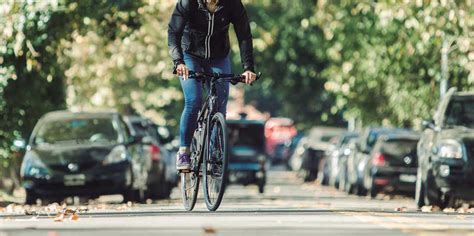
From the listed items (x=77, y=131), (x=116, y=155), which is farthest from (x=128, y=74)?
(x=116, y=155)

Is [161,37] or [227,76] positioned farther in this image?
[161,37]

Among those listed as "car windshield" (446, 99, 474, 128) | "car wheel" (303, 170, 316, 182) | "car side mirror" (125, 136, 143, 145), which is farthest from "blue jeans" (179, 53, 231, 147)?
"car wheel" (303, 170, 316, 182)

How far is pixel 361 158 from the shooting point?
33812 millimetres

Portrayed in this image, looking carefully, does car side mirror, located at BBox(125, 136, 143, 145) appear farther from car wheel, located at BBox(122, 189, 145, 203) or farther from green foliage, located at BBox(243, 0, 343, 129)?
green foliage, located at BBox(243, 0, 343, 129)

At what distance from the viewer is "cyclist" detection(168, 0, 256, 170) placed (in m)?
14.5

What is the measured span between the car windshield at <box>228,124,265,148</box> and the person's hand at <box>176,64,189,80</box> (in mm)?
23868

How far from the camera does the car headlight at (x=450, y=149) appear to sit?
65.2 ft

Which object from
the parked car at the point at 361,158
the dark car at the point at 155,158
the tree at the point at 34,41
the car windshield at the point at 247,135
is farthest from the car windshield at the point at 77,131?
the car windshield at the point at 247,135

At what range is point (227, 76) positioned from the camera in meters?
14.2

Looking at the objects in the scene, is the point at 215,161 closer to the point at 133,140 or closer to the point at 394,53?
the point at 133,140

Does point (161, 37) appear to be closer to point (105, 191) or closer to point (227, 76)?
point (105, 191)

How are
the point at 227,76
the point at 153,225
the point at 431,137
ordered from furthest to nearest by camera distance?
the point at 431,137
the point at 227,76
the point at 153,225

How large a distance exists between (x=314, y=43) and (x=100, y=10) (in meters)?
28.0

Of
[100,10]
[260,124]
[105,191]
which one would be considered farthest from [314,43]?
[105,191]
